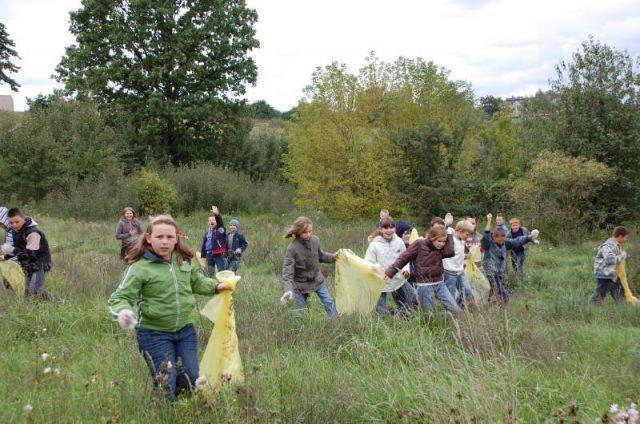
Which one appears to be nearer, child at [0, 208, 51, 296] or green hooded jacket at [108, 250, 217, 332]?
green hooded jacket at [108, 250, 217, 332]

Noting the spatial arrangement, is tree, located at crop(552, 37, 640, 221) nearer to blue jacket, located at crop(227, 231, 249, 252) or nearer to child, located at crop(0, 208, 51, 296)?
blue jacket, located at crop(227, 231, 249, 252)

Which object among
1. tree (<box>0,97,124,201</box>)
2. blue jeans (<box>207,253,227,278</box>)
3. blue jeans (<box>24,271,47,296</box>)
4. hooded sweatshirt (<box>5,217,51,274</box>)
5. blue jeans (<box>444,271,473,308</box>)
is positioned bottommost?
blue jeans (<box>207,253,227,278</box>)

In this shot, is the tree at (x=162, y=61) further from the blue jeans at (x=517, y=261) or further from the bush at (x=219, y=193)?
the blue jeans at (x=517, y=261)

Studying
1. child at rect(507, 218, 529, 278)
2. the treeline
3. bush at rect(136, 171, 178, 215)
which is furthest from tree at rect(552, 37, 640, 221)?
bush at rect(136, 171, 178, 215)

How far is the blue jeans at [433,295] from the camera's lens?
6.38 meters

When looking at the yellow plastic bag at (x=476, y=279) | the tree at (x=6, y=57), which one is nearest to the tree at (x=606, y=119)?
the yellow plastic bag at (x=476, y=279)

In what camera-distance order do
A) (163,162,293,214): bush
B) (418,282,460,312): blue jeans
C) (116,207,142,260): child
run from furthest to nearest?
1. (163,162,293,214): bush
2. (116,207,142,260): child
3. (418,282,460,312): blue jeans

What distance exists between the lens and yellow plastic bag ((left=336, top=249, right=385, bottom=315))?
22.0 feet

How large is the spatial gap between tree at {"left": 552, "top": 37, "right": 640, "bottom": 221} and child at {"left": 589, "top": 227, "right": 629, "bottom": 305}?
38.6 feet

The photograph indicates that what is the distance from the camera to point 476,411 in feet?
10.9

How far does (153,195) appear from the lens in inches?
1056

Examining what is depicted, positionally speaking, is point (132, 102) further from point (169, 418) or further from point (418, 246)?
Answer: point (169, 418)

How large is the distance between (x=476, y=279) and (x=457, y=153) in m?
12.4

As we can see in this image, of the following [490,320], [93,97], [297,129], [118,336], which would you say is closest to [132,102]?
[93,97]
